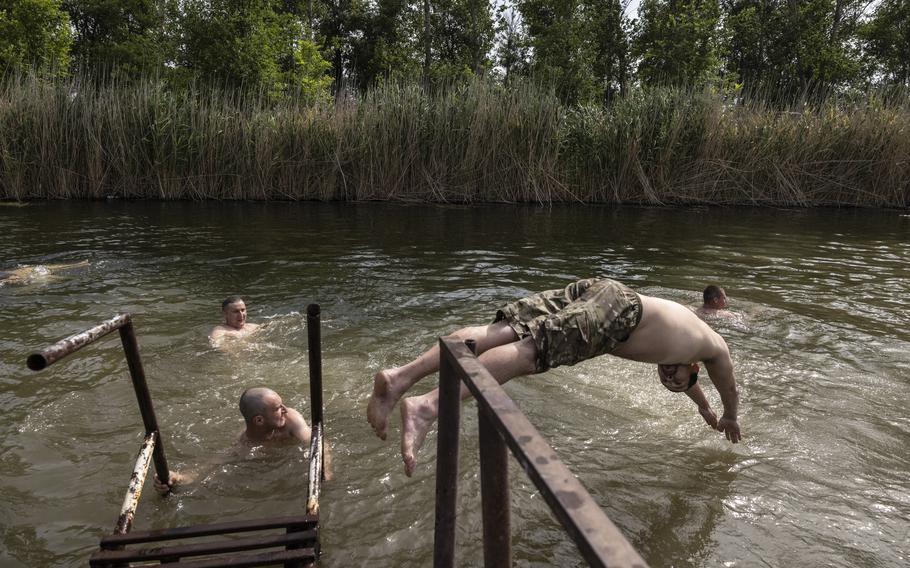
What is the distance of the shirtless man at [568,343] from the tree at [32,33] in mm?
21526

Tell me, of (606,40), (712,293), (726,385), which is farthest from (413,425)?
(606,40)

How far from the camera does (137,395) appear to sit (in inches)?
115

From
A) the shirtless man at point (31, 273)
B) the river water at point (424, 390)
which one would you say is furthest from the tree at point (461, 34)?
the shirtless man at point (31, 273)

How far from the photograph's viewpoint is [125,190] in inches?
601

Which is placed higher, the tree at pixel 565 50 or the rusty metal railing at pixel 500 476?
the tree at pixel 565 50

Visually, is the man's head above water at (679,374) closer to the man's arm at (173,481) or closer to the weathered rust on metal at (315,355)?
the weathered rust on metal at (315,355)

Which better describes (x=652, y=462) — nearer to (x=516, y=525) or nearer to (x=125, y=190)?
(x=516, y=525)

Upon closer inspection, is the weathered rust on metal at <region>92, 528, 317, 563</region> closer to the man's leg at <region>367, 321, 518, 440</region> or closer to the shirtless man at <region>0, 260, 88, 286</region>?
the man's leg at <region>367, 321, 518, 440</region>

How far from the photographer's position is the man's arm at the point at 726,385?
3412 millimetres

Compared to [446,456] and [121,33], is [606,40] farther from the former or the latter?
[446,456]

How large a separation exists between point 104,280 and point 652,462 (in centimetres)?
696

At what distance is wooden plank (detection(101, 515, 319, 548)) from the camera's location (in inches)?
95.2

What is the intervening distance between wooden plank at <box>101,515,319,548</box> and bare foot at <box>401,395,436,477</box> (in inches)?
20.6

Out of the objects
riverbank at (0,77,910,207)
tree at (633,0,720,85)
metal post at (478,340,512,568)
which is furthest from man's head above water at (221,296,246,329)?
tree at (633,0,720,85)
